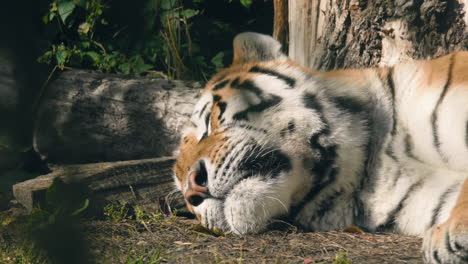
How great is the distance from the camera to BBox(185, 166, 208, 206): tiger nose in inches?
95.9

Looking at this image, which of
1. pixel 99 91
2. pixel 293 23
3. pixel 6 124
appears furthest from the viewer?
pixel 99 91

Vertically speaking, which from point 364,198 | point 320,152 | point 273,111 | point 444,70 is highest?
point 444,70

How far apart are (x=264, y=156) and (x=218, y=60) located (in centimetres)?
292

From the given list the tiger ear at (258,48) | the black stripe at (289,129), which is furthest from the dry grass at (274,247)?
the tiger ear at (258,48)

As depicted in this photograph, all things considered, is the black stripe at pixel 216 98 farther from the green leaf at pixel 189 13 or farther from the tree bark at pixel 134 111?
the green leaf at pixel 189 13

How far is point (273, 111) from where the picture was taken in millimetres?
2510

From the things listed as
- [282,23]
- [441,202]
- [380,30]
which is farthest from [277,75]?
[282,23]

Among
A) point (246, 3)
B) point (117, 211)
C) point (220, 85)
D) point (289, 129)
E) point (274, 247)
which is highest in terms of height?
point (246, 3)

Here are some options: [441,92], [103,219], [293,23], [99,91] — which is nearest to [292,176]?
[441,92]

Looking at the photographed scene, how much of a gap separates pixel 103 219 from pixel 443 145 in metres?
2.05

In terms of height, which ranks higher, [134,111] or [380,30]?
[380,30]

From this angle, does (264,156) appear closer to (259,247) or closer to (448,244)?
(259,247)

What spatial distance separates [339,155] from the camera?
2455mm

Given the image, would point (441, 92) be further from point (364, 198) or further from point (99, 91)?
point (99, 91)
